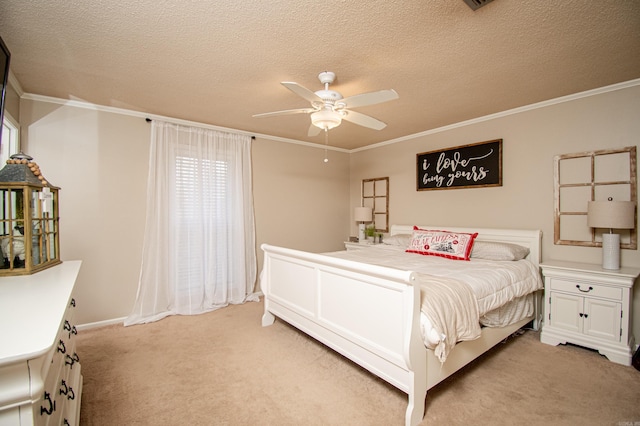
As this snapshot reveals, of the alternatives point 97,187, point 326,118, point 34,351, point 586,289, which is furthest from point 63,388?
point 586,289

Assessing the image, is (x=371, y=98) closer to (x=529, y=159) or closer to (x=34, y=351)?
(x=34, y=351)

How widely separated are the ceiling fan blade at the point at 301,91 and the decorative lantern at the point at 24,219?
1589 mm

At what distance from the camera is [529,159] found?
128 inches

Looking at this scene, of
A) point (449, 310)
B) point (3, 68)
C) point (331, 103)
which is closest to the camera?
point (3, 68)

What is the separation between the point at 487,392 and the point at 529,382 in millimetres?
396

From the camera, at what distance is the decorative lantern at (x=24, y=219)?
1.58 metres

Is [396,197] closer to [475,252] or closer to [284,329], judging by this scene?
[475,252]

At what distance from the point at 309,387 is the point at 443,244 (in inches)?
83.9

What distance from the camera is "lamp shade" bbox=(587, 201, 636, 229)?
247 cm

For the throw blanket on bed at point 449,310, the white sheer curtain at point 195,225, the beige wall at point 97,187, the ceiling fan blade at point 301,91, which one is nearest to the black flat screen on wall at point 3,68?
the beige wall at point 97,187

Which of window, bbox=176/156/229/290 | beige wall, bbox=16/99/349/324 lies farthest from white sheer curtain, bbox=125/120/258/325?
beige wall, bbox=16/99/349/324

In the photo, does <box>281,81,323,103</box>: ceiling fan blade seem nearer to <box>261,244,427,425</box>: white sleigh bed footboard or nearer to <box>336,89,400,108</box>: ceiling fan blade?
<box>336,89,400,108</box>: ceiling fan blade

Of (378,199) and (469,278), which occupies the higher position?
(378,199)

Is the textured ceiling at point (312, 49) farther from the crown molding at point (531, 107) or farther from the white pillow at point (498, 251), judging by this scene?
the white pillow at point (498, 251)
